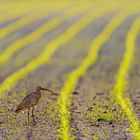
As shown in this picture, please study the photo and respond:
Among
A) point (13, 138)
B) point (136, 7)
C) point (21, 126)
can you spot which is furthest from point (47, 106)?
point (136, 7)

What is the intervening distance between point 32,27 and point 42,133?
100 ft

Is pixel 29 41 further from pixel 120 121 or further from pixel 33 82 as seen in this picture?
pixel 120 121

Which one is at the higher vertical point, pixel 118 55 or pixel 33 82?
pixel 118 55

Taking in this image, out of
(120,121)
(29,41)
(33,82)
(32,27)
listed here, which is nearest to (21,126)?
(120,121)

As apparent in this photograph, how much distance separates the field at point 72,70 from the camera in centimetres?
1652

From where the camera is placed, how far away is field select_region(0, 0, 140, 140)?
54.2ft

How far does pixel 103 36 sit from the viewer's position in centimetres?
4162

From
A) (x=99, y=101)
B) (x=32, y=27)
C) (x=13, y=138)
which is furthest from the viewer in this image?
(x=32, y=27)

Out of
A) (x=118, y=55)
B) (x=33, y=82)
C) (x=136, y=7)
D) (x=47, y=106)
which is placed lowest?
(x=47, y=106)

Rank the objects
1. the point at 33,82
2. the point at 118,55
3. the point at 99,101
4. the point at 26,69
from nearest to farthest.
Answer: the point at 99,101 < the point at 33,82 < the point at 26,69 < the point at 118,55

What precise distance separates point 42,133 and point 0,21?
32934 mm

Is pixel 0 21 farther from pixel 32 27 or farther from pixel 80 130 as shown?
pixel 80 130

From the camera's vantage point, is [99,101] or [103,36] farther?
[103,36]

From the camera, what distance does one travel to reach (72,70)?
3000 cm
